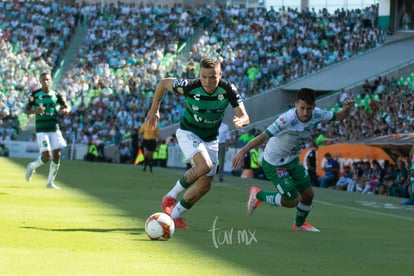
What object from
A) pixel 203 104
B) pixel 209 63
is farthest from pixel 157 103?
pixel 209 63

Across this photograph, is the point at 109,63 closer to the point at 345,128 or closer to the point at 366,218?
the point at 345,128

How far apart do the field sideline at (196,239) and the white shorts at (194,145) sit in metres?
0.93

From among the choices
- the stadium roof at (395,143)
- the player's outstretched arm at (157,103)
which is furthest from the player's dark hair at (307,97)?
the stadium roof at (395,143)

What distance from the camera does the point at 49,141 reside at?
814 inches

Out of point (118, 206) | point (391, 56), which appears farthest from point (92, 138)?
point (118, 206)

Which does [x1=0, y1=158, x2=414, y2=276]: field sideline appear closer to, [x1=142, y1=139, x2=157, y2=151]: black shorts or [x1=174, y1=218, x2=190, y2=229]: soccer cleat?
[x1=174, y1=218, x2=190, y2=229]: soccer cleat

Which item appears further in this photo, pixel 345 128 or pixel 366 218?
pixel 345 128

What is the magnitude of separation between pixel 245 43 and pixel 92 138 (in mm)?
9476

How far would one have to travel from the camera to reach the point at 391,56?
1854 inches

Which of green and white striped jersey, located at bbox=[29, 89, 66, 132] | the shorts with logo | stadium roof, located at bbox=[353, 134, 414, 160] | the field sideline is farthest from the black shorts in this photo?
the shorts with logo

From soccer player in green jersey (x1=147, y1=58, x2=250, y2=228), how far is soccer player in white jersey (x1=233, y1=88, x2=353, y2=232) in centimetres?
76

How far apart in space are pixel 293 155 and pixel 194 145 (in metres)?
1.61

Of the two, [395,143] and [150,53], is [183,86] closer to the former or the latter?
[395,143]

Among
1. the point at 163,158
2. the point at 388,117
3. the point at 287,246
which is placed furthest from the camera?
the point at 163,158
